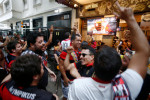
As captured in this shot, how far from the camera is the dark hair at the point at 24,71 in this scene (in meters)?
0.86

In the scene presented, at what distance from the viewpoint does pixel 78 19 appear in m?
6.10

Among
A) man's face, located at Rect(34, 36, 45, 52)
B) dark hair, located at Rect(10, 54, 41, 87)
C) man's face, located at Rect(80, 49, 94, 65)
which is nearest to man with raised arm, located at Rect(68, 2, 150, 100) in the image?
dark hair, located at Rect(10, 54, 41, 87)

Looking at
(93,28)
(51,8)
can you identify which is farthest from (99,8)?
(51,8)

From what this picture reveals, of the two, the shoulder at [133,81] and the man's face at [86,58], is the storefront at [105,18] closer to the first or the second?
the man's face at [86,58]

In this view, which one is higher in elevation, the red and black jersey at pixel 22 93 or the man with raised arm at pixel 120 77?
the man with raised arm at pixel 120 77

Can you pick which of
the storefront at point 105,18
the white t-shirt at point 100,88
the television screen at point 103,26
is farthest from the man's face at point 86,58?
the television screen at point 103,26

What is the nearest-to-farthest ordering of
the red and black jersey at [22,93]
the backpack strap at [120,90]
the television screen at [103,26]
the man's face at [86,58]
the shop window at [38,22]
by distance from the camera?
the backpack strap at [120,90] < the red and black jersey at [22,93] < the man's face at [86,58] < the television screen at [103,26] < the shop window at [38,22]

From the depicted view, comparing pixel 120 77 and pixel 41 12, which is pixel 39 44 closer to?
pixel 120 77

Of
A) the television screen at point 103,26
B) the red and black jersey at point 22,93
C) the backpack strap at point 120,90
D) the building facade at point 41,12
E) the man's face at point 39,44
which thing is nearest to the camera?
the backpack strap at point 120,90

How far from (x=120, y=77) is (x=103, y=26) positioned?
5.00 m

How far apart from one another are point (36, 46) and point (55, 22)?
6.47 meters

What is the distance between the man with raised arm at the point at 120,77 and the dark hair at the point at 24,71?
54cm

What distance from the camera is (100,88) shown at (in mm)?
758

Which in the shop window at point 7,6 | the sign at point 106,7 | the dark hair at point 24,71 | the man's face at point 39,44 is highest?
the shop window at point 7,6
